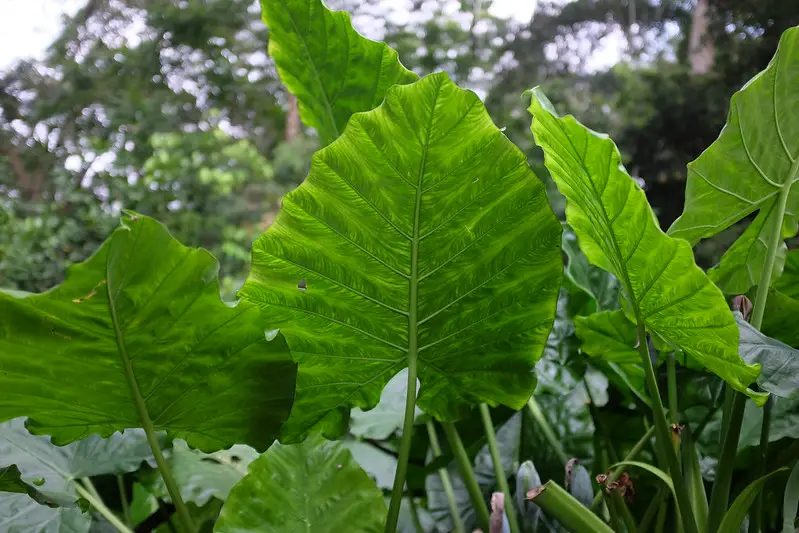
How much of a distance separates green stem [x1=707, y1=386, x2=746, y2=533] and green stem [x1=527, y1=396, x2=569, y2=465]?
15 cm

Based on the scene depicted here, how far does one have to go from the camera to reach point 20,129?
4.34 m

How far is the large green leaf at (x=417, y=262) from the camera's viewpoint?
0.28 m

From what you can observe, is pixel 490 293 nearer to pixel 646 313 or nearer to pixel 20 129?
pixel 646 313

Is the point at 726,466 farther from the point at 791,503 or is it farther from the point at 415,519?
the point at 415,519

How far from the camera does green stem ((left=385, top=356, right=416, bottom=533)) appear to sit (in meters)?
0.31

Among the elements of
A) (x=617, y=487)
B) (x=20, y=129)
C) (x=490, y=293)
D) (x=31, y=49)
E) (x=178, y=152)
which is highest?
(x=31, y=49)

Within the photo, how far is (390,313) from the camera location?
35 centimetres

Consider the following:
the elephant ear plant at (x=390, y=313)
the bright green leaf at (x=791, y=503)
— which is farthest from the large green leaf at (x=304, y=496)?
the bright green leaf at (x=791, y=503)

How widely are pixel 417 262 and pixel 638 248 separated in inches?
4.5

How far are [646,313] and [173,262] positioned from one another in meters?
0.24

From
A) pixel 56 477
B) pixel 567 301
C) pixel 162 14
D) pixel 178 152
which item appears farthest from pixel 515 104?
pixel 56 477

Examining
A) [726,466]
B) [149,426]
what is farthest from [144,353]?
[726,466]

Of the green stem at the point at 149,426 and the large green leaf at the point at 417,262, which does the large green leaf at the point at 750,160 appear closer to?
the large green leaf at the point at 417,262

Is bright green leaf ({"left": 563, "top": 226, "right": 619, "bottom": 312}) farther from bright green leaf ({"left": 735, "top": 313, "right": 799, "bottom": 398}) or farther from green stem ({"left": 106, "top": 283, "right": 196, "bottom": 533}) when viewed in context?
green stem ({"left": 106, "top": 283, "right": 196, "bottom": 533})
